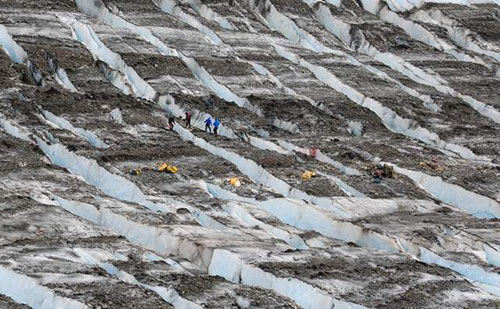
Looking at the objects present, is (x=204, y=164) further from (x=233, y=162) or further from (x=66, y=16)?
(x=66, y=16)

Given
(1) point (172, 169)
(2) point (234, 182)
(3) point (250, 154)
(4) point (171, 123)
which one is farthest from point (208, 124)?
(2) point (234, 182)

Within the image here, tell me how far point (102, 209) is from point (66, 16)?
17969 mm

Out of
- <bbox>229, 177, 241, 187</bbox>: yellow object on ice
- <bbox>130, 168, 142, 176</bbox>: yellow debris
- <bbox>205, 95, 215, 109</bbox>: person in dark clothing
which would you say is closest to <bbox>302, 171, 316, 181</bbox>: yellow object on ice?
<bbox>229, 177, 241, 187</bbox>: yellow object on ice

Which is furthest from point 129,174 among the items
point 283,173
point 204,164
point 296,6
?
point 296,6

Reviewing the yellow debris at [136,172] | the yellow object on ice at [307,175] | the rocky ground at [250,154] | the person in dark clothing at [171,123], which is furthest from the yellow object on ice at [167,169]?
the person in dark clothing at [171,123]

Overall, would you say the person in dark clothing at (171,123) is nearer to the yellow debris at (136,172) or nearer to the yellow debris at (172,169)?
the yellow debris at (172,169)

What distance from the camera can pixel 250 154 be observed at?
2972 cm

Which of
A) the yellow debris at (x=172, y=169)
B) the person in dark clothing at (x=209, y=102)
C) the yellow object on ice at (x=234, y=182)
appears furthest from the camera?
the person in dark clothing at (x=209, y=102)

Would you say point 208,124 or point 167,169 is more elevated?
point 208,124

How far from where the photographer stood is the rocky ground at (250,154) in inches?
781

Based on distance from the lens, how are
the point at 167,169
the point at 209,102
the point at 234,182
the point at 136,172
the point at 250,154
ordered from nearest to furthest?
the point at 136,172 < the point at 234,182 < the point at 167,169 < the point at 250,154 < the point at 209,102

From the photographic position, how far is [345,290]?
1950 cm

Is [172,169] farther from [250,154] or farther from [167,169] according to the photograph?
[250,154]

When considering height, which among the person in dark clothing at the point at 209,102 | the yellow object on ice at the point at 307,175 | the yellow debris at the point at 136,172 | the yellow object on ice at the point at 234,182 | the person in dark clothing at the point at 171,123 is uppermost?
the yellow object on ice at the point at 307,175
